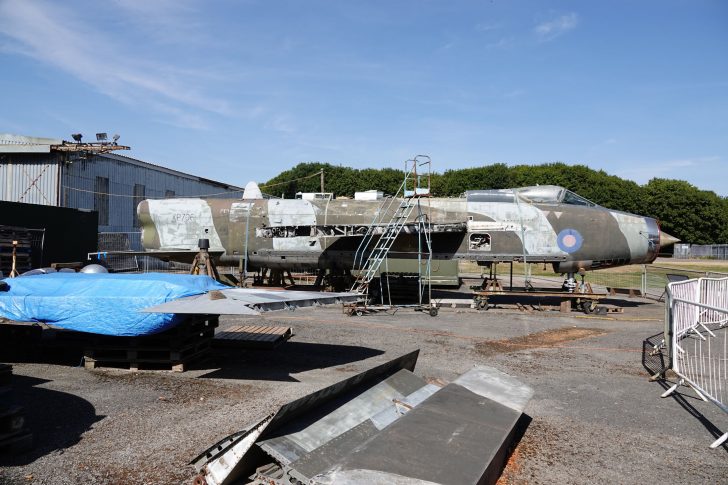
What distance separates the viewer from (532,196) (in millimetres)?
17281

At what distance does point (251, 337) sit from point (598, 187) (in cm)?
6852

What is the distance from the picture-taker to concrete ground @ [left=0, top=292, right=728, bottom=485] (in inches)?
201

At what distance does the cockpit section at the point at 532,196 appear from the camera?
56.3ft

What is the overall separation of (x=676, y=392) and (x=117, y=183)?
30.7m

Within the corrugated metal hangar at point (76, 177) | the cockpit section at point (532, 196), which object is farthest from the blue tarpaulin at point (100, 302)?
the corrugated metal hangar at point (76, 177)

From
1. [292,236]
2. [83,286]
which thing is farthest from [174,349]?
[292,236]

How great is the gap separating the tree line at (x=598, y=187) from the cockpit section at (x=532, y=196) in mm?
49434

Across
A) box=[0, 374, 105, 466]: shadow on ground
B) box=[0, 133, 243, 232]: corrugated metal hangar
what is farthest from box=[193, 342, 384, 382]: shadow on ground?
box=[0, 133, 243, 232]: corrugated metal hangar

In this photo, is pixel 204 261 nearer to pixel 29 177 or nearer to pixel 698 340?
pixel 698 340

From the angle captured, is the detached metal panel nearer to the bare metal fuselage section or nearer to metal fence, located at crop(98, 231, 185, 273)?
metal fence, located at crop(98, 231, 185, 273)

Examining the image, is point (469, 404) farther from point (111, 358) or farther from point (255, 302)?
point (111, 358)

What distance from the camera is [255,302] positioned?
7.31 metres

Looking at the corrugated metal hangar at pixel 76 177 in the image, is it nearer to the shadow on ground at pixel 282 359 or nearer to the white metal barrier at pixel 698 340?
the shadow on ground at pixel 282 359

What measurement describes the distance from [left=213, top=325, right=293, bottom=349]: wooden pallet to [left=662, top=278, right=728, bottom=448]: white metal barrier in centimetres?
755
